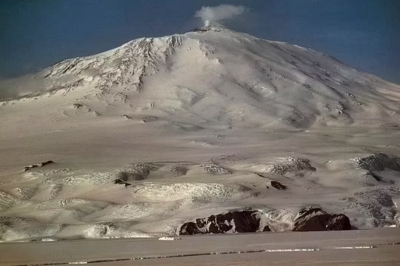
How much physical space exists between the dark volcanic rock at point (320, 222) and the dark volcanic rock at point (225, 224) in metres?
0.70

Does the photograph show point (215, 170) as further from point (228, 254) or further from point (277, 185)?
point (228, 254)

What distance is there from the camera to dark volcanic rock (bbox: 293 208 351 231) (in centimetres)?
1513

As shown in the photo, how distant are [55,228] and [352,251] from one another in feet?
26.6

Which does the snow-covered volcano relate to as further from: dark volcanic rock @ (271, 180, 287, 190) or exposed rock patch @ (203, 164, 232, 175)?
dark volcanic rock @ (271, 180, 287, 190)

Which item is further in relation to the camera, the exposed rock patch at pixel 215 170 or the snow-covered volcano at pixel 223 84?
the snow-covered volcano at pixel 223 84

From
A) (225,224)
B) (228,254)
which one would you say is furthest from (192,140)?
(228,254)

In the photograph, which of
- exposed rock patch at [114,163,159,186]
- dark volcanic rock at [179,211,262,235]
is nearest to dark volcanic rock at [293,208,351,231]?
dark volcanic rock at [179,211,262,235]

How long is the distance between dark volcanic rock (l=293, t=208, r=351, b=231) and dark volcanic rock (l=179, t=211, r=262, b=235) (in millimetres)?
704

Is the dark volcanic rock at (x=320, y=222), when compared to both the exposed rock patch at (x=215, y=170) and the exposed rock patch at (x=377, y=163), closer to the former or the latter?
the exposed rock patch at (x=215, y=170)

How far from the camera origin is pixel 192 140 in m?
22.5

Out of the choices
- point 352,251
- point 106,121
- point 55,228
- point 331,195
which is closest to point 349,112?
point 106,121

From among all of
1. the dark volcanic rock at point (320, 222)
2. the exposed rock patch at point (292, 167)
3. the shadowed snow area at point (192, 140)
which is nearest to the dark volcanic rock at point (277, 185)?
the shadowed snow area at point (192, 140)

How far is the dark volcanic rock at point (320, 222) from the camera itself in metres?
15.1

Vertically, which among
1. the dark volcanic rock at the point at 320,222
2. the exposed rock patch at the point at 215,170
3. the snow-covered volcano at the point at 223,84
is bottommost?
the dark volcanic rock at the point at 320,222
